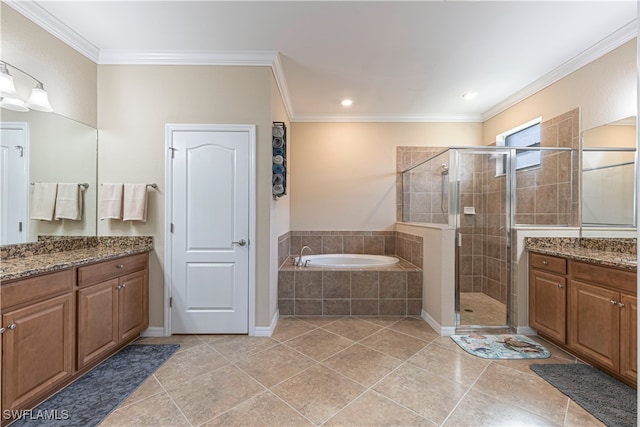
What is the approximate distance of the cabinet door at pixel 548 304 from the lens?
2.31 meters

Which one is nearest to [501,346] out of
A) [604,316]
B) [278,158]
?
[604,316]

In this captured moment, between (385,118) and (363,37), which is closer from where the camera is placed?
(363,37)

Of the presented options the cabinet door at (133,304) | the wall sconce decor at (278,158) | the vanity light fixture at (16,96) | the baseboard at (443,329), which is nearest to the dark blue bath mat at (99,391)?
the cabinet door at (133,304)

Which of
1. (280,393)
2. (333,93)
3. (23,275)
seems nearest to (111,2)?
(23,275)

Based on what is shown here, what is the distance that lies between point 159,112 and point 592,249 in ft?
14.1

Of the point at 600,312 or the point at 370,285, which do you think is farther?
the point at 370,285

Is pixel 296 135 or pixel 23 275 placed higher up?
pixel 296 135

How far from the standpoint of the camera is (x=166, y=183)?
2617mm

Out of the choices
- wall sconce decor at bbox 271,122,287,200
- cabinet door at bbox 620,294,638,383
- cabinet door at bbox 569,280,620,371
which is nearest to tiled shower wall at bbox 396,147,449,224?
cabinet door at bbox 569,280,620,371

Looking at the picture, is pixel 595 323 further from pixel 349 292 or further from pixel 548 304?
pixel 349 292

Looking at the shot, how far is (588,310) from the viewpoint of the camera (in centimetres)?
208

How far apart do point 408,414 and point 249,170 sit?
2.24 m

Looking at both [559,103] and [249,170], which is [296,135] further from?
[559,103]

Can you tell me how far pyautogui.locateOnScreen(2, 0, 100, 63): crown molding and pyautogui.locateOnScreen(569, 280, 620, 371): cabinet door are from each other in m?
4.62
